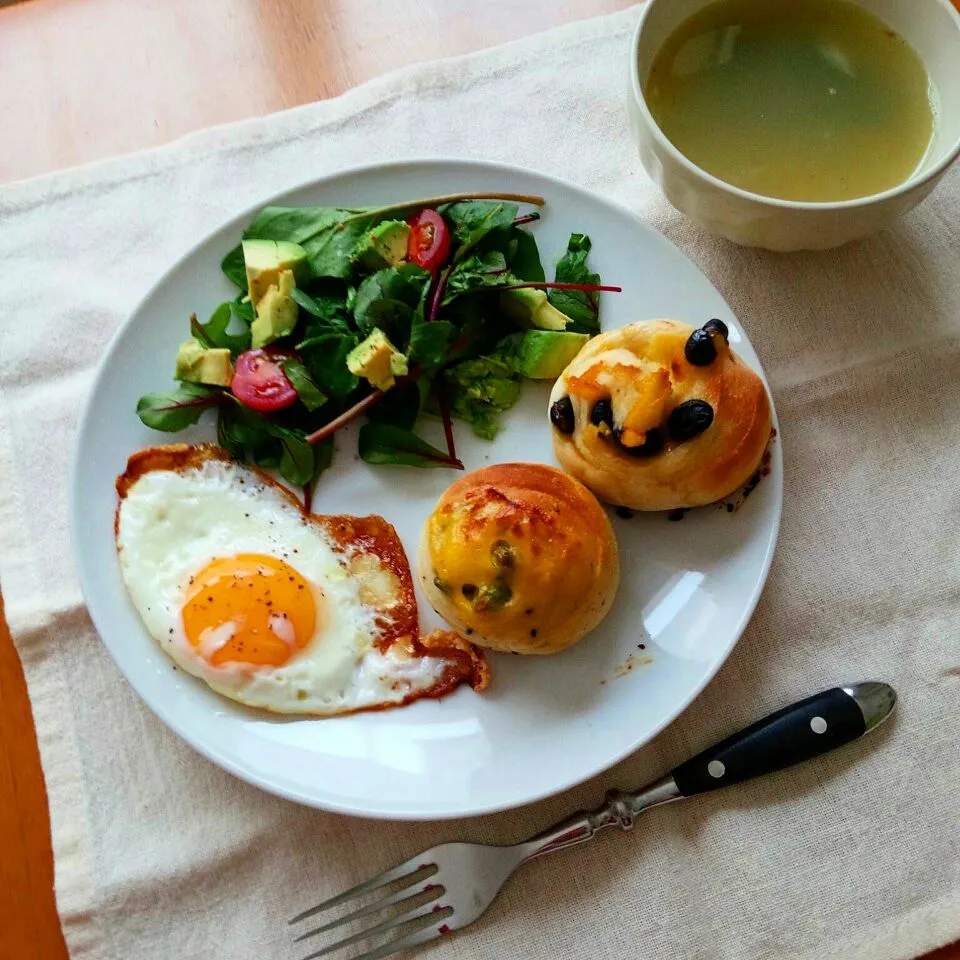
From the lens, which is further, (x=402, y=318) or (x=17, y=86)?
(x=17, y=86)

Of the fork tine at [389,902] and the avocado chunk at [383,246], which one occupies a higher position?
the avocado chunk at [383,246]

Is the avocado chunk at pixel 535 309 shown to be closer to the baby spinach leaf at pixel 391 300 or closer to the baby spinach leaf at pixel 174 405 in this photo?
the baby spinach leaf at pixel 391 300

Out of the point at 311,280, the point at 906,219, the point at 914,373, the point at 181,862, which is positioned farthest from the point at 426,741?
the point at 906,219

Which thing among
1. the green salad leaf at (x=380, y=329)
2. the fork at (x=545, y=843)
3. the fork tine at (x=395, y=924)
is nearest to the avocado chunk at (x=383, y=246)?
the green salad leaf at (x=380, y=329)

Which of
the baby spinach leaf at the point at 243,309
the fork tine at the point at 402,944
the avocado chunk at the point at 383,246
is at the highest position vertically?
the avocado chunk at the point at 383,246

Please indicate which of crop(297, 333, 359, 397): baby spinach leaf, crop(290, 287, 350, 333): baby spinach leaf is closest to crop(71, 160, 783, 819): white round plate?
crop(297, 333, 359, 397): baby spinach leaf

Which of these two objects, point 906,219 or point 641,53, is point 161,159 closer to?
point 641,53

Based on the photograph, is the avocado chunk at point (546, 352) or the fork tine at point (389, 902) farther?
the avocado chunk at point (546, 352)
